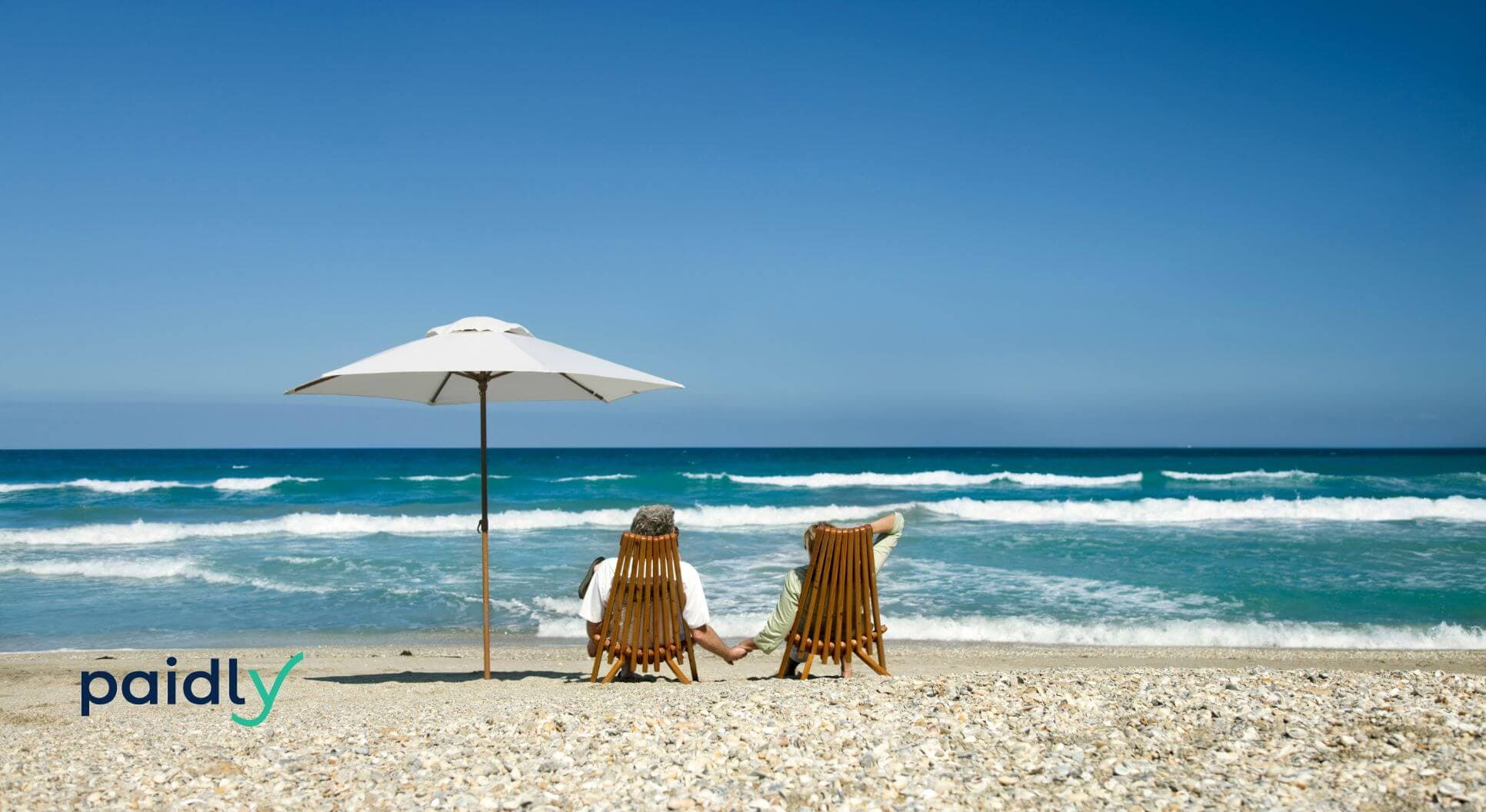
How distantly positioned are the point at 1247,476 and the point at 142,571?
40.1 m

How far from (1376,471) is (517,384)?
46442 millimetres

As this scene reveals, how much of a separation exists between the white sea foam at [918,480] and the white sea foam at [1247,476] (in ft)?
6.14

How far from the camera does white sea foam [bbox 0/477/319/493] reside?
31.7 metres

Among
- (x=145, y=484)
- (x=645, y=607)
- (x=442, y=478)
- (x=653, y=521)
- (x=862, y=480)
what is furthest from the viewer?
(x=862, y=480)

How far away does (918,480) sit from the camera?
123 feet

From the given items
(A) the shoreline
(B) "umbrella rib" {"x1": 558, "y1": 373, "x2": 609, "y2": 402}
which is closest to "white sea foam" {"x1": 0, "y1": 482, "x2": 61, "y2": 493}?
(A) the shoreline

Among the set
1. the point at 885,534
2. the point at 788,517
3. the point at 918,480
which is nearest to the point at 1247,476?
the point at 918,480

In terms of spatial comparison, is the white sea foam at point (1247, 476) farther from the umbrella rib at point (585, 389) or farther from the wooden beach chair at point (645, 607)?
the wooden beach chair at point (645, 607)

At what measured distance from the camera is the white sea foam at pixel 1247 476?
121 ft

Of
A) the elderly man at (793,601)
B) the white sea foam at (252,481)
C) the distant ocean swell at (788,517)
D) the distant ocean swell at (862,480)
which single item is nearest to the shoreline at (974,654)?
the elderly man at (793,601)

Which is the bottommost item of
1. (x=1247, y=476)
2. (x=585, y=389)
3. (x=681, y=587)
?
(x=1247, y=476)

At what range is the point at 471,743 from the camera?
3699 mm

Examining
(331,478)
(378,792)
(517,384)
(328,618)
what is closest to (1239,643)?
(517,384)

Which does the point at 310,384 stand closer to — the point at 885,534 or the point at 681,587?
the point at 681,587
